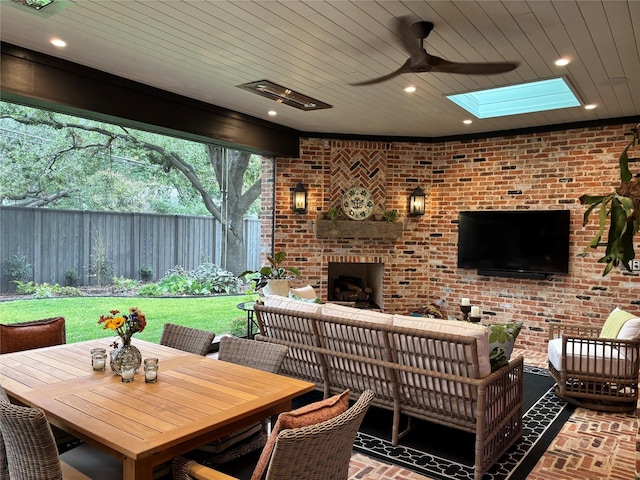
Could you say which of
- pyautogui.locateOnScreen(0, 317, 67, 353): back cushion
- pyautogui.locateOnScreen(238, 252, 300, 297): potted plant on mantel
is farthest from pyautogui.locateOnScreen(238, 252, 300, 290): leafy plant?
pyautogui.locateOnScreen(0, 317, 67, 353): back cushion

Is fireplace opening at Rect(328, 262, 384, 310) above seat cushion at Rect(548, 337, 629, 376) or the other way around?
above

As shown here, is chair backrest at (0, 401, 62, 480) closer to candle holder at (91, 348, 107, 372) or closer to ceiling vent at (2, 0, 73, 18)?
candle holder at (91, 348, 107, 372)

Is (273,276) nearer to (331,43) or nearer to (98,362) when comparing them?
(331,43)

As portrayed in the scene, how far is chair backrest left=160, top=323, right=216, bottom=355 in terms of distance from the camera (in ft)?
10.2

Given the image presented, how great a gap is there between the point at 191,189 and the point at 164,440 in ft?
14.6

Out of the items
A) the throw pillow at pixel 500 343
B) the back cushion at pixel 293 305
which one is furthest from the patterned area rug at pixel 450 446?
the back cushion at pixel 293 305

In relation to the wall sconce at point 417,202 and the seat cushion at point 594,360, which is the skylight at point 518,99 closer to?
the wall sconce at point 417,202

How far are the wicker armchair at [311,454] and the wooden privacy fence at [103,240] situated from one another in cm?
342

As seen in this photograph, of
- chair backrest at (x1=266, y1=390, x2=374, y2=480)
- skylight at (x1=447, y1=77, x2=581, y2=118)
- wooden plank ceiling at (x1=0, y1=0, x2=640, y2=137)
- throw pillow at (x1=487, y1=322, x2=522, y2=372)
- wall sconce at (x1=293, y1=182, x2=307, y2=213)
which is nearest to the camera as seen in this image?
chair backrest at (x1=266, y1=390, x2=374, y2=480)

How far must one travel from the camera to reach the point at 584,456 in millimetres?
3158

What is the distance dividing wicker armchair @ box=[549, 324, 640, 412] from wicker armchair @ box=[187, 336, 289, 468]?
8.90ft

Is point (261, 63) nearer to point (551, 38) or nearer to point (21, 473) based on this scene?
point (551, 38)

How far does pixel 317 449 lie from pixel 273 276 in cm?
418

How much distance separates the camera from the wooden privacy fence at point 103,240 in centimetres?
434
